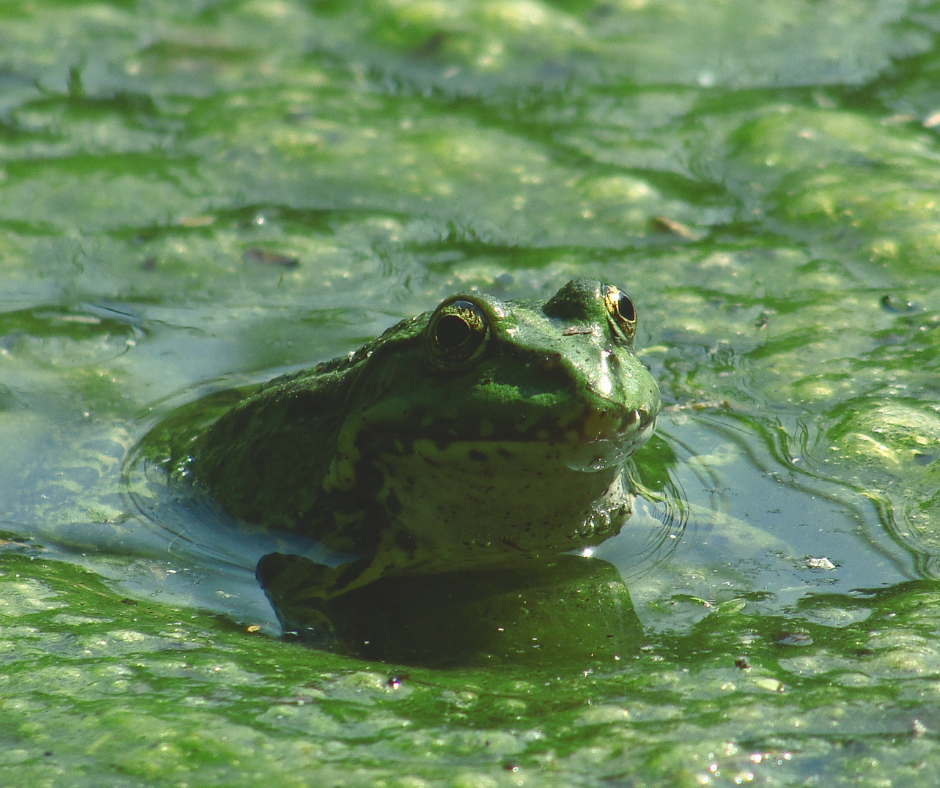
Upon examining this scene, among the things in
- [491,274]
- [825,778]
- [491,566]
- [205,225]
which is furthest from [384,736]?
[205,225]

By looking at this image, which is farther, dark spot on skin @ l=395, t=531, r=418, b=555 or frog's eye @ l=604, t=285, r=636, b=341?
dark spot on skin @ l=395, t=531, r=418, b=555

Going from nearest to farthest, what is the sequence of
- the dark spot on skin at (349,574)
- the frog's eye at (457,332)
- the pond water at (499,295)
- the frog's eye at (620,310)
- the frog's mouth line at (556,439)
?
the pond water at (499,295), the frog's mouth line at (556,439), the frog's eye at (457,332), the frog's eye at (620,310), the dark spot on skin at (349,574)

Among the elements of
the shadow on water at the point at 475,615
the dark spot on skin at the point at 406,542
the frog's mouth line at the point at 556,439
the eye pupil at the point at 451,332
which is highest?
the eye pupil at the point at 451,332

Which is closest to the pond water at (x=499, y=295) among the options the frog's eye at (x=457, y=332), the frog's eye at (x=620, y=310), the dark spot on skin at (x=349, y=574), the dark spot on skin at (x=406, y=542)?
the dark spot on skin at (x=349, y=574)

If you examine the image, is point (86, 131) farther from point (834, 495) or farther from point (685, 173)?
point (834, 495)

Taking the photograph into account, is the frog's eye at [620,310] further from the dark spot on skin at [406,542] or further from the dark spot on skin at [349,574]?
the dark spot on skin at [349,574]


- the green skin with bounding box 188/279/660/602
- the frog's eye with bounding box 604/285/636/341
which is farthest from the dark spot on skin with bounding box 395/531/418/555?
the frog's eye with bounding box 604/285/636/341

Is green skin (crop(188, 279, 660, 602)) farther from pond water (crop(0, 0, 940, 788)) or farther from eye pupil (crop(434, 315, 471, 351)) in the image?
pond water (crop(0, 0, 940, 788))
